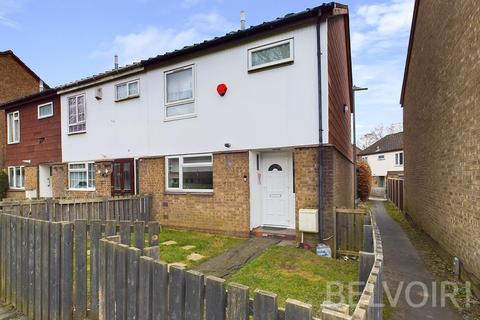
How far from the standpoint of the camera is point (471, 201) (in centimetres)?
559

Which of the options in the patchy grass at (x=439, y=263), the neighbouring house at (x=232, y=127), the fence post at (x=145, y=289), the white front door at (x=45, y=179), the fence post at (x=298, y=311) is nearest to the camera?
the fence post at (x=298, y=311)

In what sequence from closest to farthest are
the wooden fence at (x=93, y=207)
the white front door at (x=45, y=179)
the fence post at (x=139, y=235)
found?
the fence post at (x=139, y=235) < the wooden fence at (x=93, y=207) < the white front door at (x=45, y=179)

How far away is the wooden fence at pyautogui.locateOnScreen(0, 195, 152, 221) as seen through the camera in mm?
7942

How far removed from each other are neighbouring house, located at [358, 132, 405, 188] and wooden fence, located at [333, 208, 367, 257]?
36310 mm

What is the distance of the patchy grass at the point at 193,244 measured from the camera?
6.75 m

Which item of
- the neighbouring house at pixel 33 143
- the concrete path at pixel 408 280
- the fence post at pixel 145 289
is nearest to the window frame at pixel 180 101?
the concrete path at pixel 408 280

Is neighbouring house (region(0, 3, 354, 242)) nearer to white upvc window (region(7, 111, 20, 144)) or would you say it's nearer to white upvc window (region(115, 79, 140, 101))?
white upvc window (region(115, 79, 140, 101))

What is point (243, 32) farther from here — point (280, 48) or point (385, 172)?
point (385, 172)

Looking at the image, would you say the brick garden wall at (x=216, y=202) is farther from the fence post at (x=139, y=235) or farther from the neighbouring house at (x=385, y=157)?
the neighbouring house at (x=385, y=157)

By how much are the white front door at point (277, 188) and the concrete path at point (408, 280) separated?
2825mm

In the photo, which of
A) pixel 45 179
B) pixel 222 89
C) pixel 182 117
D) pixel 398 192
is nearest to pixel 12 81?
pixel 45 179

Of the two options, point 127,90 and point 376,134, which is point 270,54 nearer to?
point 127,90

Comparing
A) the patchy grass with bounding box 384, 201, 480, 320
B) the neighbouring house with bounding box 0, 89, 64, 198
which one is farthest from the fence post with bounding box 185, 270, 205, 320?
the neighbouring house with bounding box 0, 89, 64, 198

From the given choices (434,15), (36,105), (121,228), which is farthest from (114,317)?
(36,105)
